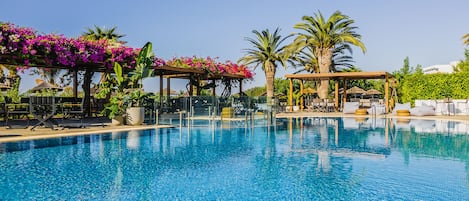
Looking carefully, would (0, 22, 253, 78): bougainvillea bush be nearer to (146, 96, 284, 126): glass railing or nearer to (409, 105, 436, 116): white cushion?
(146, 96, 284, 126): glass railing

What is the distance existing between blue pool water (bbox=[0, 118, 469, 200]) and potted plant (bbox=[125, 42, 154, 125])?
295 centimetres

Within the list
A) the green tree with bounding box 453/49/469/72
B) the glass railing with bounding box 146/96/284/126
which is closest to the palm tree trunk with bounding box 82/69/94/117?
the glass railing with bounding box 146/96/284/126

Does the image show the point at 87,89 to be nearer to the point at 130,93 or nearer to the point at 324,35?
the point at 130,93

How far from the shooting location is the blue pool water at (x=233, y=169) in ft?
18.0

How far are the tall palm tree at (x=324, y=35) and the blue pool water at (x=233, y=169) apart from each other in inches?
709

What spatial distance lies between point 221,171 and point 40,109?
8.14m

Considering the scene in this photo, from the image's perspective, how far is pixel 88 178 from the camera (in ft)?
20.5

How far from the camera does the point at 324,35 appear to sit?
1137 inches

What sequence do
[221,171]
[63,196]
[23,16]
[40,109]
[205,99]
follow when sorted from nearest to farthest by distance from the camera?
[63,196] → [221,171] → [40,109] → [205,99] → [23,16]

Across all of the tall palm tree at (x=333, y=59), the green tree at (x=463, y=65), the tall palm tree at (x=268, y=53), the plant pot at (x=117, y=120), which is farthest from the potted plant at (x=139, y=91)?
the green tree at (x=463, y=65)

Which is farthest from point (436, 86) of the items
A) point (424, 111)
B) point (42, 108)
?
point (42, 108)

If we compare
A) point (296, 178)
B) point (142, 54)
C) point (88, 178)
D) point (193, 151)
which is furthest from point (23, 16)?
point (296, 178)

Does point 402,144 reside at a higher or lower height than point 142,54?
lower

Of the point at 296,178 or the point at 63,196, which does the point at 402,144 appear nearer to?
the point at 296,178
